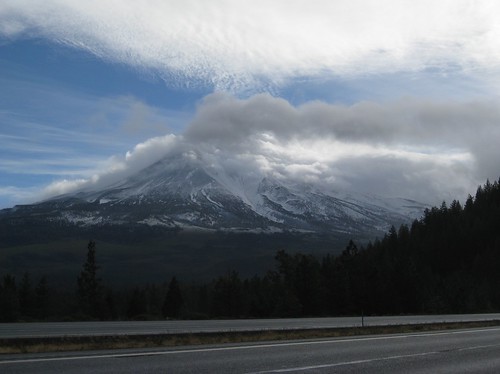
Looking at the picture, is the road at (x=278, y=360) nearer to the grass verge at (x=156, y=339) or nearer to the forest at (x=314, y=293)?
the grass verge at (x=156, y=339)

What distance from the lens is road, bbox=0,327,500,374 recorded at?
12906 mm

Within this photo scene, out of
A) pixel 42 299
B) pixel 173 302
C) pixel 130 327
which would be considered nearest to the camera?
pixel 130 327

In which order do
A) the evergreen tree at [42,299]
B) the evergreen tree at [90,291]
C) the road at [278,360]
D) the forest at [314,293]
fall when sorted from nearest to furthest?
the road at [278,360]
the forest at [314,293]
the evergreen tree at [90,291]
the evergreen tree at [42,299]

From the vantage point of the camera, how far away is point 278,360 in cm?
1474

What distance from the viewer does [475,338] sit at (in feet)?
75.4

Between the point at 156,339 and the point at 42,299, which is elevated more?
the point at 156,339

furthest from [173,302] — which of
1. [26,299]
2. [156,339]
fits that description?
[156,339]

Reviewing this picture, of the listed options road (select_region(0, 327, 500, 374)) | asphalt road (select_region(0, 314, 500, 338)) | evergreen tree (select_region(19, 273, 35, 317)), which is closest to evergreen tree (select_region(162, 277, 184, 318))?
evergreen tree (select_region(19, 273, 35, 317))

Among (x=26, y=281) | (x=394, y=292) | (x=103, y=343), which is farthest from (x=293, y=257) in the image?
(x=103, y=343)

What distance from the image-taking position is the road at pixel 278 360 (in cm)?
1291

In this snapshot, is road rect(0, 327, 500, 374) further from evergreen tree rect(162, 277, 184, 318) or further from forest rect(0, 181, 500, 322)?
evergreen tree rect(162, 277, 184, 318)

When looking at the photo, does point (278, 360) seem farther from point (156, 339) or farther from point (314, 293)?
point (314, 293)

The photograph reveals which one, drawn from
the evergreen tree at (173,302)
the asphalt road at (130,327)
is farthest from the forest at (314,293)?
the asphalt road at (130,327)

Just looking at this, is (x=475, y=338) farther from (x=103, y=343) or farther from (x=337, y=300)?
(x=337, y=300)
